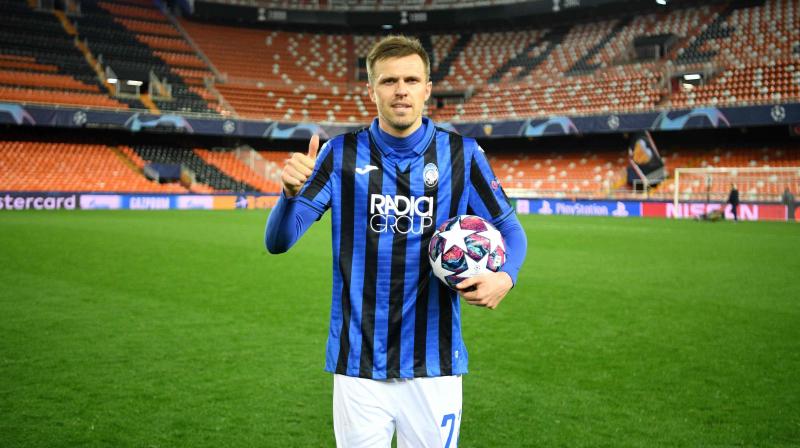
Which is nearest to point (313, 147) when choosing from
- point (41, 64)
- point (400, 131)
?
point (400, 131)

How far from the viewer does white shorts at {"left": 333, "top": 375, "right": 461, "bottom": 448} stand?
8.08 feet

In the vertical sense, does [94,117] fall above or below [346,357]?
above

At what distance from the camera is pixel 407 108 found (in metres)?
2.49

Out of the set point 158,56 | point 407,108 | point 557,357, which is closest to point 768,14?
point 158,56

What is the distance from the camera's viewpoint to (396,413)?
252 centimetres

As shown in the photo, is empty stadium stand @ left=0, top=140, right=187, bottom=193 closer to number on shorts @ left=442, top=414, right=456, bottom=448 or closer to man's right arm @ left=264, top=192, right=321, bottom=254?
man's right arm @ left=264, top=192, right=321, bottom=254

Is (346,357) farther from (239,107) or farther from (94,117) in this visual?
(239,107)

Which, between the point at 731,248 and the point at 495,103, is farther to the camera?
the point at 495,103

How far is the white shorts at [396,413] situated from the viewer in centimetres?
246

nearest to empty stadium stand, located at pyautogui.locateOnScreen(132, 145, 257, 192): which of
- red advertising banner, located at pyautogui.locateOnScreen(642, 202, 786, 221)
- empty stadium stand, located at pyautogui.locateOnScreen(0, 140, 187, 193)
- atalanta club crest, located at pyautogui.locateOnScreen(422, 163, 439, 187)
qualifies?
empty stadium stand, located at pyautogui.locateOnScreen(0, 140, 187, 193)

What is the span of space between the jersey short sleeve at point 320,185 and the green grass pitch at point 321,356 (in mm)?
2043

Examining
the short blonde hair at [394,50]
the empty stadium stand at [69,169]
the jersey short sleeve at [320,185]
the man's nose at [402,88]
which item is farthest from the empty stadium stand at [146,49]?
the man's nose at [402,88]

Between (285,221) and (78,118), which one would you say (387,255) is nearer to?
(285,221)

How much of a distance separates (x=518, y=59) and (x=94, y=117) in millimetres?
26080
